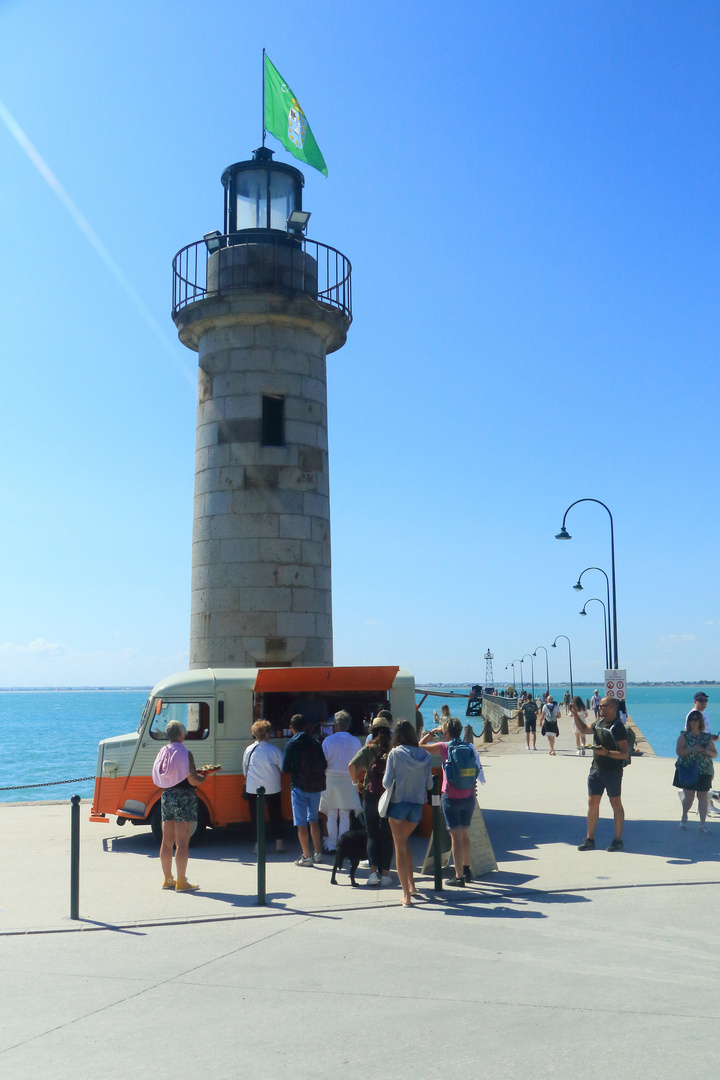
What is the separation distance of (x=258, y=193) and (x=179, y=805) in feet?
41.7

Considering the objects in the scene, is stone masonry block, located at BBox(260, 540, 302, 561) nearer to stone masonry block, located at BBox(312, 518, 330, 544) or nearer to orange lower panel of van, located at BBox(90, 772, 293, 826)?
stone masonry block, located at BBox(312, 518, 330, 544)

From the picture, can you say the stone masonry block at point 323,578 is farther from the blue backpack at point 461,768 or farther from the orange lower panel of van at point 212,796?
the blue backpack at point 461,768

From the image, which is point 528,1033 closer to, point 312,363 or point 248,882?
point 248,882

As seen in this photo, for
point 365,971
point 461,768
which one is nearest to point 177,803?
point 461,768

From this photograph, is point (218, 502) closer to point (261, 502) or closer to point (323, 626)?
point (261, 502)

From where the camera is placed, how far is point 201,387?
17672mm

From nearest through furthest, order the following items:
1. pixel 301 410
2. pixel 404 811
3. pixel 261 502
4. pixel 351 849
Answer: pixel 404 811, pixel 351 849, pixel 261 502, pixel 301 410

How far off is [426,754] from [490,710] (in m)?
73.2

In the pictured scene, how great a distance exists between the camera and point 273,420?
56.9ft

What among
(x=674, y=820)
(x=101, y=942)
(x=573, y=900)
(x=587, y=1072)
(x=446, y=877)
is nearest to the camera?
(x=587, y=1072)

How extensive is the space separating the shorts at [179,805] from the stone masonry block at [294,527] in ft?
24.9

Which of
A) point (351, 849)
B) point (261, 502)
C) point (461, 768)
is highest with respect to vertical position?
point (261, 502)

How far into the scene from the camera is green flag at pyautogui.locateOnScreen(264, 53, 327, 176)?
19.1 metres

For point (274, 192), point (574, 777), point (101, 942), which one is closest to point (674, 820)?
point (574, 777)
